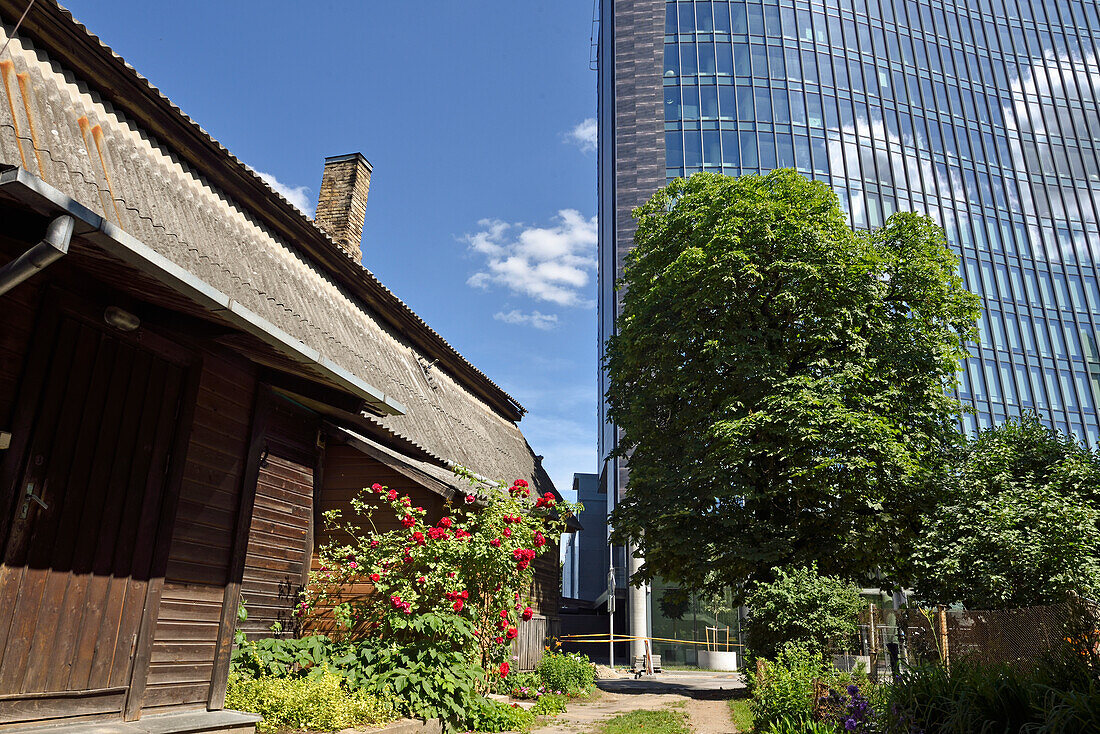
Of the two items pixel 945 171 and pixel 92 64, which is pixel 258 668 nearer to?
pixel 92 64

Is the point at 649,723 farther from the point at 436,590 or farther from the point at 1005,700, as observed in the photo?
the point at 1005,700

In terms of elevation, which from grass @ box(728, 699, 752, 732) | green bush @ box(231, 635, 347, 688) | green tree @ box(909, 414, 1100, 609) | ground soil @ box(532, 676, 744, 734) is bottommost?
ground soil @ box(532, 676, 744, 734)

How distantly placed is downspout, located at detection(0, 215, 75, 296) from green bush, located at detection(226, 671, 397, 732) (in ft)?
13.8

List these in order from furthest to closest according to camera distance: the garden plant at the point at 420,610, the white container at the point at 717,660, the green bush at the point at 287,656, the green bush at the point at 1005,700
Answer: the white container at the point at 717,660
the garden plant at the point at 420,610
the green bush at the point at 287,656
the green bush at the point at 1005,700

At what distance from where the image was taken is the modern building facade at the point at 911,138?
133ft

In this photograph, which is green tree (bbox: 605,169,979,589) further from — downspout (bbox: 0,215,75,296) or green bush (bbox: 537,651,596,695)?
downspout (bbox: 0,215,75,296)

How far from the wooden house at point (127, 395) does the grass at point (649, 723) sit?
15.9 ft

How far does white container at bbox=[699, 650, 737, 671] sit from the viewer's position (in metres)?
30.3

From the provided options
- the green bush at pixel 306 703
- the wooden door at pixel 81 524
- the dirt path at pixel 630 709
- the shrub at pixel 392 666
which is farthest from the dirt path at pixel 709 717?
the wooden door at pixel 81 524

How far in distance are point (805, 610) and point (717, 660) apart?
20.0m

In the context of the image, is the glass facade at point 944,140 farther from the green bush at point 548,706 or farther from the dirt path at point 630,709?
the green bush at point 548,706

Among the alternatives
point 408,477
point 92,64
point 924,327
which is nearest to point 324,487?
point 408,477

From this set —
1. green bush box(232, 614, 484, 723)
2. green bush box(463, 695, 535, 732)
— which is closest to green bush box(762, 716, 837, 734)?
green bush box(463, 695, 535, 732)

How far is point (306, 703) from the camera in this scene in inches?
240
